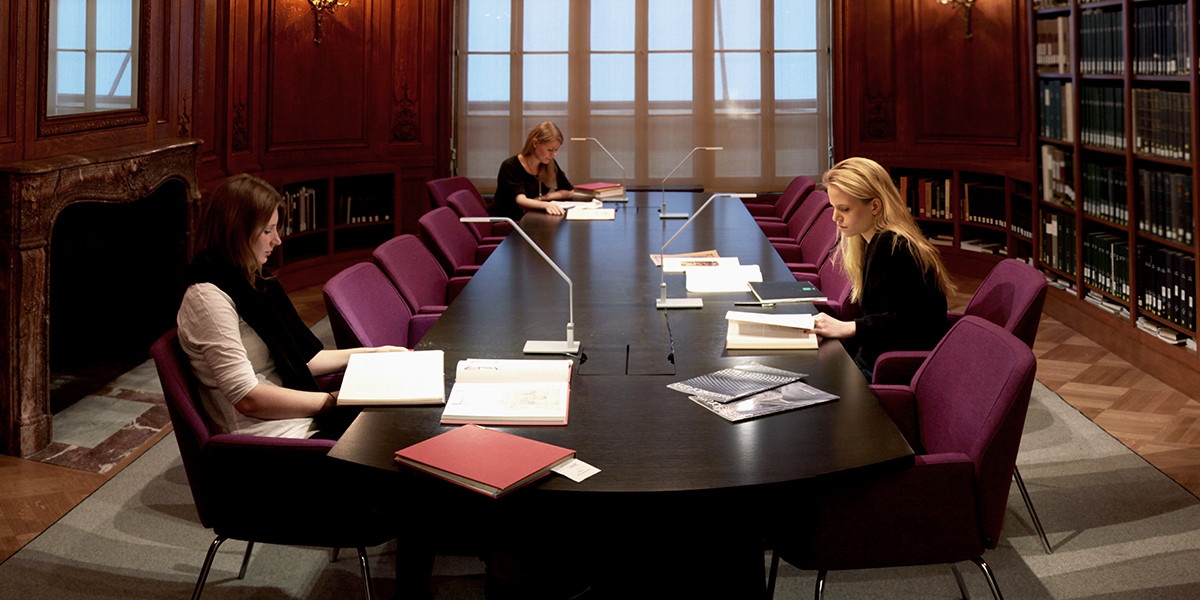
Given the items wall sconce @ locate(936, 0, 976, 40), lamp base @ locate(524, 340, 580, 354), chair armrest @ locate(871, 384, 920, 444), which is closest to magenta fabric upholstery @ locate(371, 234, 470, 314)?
lamp base @ locate(524, 340, 580, 354)

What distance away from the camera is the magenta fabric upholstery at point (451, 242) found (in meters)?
4.99

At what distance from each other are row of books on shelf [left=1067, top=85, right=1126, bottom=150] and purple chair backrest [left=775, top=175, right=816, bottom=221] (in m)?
1.54

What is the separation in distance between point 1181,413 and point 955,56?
13.4 ft

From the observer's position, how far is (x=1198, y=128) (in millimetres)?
4609

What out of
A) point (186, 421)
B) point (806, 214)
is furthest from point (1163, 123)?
point (186, 421)

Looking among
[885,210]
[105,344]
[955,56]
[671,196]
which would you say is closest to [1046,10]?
[955,56]

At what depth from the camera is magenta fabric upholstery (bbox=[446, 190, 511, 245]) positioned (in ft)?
19.8

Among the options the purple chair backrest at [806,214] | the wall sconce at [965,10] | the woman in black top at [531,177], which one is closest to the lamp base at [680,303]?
the purple chair backrest at [806,214]

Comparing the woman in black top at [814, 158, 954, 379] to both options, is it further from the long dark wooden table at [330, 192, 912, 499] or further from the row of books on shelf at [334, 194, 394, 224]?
the row of books on shelf at [334, 194, 394, 224]

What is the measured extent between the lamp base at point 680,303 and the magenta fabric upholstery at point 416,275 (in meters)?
0.85

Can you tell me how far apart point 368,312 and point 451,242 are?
1.71m

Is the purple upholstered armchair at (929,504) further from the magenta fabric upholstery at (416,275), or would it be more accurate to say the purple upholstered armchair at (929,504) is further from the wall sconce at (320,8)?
the wall sconce at (320,8)

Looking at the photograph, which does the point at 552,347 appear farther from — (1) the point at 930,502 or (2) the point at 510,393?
(1) the point at 930,502

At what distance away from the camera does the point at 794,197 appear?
6.84m
